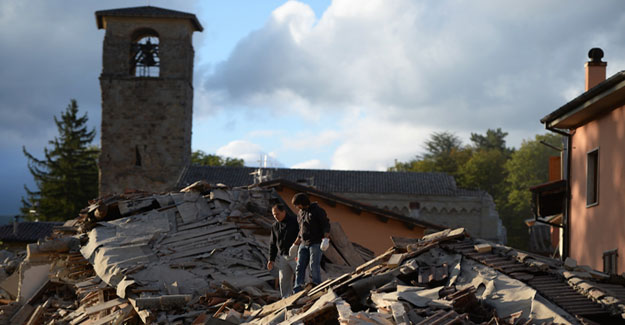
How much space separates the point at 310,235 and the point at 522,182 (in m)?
62.6

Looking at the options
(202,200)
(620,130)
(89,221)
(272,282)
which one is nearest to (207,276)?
(272,282)

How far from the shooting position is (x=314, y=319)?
9.73 metres

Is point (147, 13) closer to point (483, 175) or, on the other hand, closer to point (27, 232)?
→ point (27, 232)

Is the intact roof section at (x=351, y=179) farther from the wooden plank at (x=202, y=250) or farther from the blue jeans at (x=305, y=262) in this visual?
the blue jeans at (x=305, y=262)

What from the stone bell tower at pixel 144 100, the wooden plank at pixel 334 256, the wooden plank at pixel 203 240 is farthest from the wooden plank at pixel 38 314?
the stone bell tower at pixel 144 100

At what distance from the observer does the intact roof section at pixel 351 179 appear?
4753cm

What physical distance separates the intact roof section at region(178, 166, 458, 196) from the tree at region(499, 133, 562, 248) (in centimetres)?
1288

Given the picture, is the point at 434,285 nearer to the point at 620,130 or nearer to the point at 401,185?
the point at 620,130

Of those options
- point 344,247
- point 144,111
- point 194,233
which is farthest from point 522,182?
point 194,233

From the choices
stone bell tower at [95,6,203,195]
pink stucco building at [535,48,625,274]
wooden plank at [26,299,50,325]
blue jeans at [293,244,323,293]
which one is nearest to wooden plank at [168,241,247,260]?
wooden plank at [26,299,50,325]

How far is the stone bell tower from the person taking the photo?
45.5m

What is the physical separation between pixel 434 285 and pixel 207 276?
5.93m

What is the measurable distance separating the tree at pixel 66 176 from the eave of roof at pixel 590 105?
45.4 meters

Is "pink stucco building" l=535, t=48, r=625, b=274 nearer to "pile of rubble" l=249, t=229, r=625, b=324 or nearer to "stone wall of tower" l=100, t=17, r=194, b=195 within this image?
"pile of rubble" l=249, t=229, r=625, b=324
